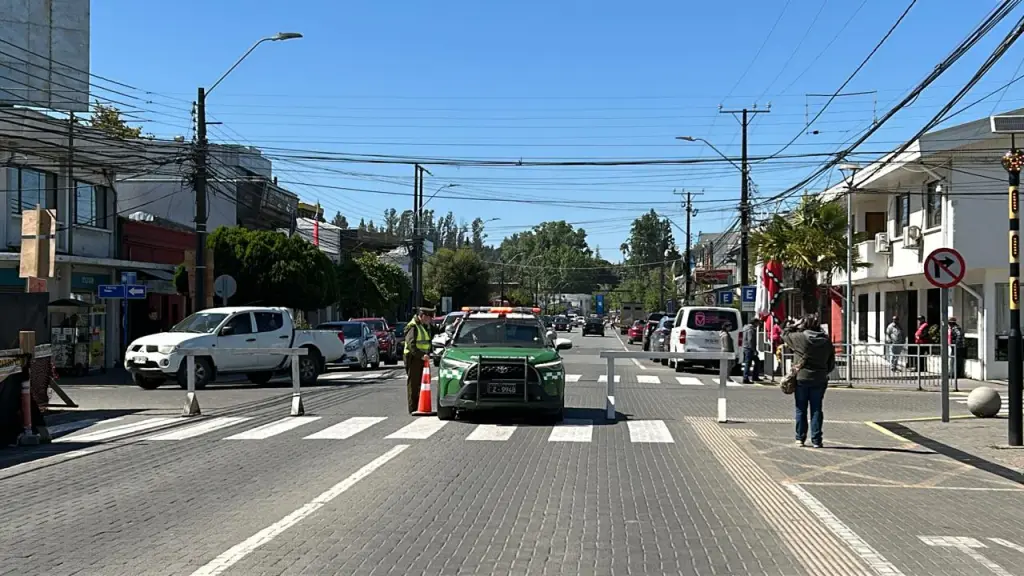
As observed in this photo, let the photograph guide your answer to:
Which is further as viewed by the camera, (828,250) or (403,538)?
(828,250)

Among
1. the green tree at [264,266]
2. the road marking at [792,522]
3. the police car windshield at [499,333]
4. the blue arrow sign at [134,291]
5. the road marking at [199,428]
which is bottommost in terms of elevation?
the road marking at [792,522]

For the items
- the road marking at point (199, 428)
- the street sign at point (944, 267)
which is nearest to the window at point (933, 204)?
the street sign at point (944, 267)

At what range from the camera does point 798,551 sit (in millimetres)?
7805

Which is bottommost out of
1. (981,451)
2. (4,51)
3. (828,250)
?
(981,451)

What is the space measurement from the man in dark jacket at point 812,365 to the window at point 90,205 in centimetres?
2509

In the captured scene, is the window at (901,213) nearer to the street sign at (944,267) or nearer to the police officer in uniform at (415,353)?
the street sign at (944,267)

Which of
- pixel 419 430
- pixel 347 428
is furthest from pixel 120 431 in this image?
pixel 419 430

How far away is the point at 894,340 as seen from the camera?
33.2 meters

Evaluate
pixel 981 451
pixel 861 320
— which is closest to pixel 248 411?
pixel 981 451

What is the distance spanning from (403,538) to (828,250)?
27.6 meters

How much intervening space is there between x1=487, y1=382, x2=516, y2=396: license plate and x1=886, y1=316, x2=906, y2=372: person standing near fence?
14660 mm

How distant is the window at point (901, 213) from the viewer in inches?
1302

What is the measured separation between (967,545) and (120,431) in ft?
40.3

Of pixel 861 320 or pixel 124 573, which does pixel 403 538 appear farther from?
pixel 861 320
